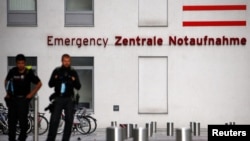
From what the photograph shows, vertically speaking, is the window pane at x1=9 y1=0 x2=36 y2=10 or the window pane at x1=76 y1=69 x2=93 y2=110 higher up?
the window pane at x1=9 y1=0 x2=36 y2=10

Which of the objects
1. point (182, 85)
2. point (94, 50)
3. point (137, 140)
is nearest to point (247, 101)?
point (182, 85)

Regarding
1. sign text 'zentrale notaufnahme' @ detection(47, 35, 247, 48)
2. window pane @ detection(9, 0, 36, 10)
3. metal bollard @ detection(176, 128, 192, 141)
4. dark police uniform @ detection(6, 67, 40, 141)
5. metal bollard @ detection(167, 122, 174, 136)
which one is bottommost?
metal bollard @ detection(167, 122, 174, 136)

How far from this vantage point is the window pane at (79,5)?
2739 centimetres

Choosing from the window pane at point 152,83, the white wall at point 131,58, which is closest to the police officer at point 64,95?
the white wall at point 131,58

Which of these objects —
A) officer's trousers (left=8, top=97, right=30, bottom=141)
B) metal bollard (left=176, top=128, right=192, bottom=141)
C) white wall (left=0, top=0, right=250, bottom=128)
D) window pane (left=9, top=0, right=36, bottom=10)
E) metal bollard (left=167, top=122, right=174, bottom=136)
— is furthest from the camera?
A: window pane (left=9, top=0, right=36, bottom=10)

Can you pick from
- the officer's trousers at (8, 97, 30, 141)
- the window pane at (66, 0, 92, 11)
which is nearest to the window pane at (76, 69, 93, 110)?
the window pane at (66, 0, 92, 11)

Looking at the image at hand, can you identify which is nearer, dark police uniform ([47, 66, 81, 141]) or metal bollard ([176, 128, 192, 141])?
metal bollard ([176, 128, 192, 141])

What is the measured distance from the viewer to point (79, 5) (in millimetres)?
27391

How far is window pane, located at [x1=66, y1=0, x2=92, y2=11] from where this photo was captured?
2739 cm

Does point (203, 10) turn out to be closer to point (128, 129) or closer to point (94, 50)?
point (94, 50)

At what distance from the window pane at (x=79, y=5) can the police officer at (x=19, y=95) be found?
1224 centimetres

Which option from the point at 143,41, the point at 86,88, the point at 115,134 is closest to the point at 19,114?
the point at 115,134

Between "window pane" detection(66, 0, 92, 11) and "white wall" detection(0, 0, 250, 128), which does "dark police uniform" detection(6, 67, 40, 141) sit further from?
"window pane" detection(66, 0, 92, 11)

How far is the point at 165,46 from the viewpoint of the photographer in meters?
27.2
